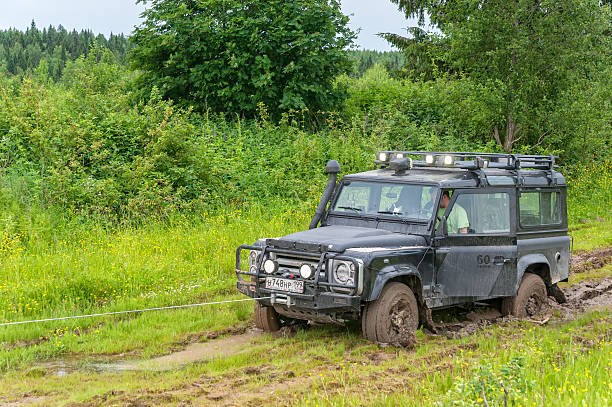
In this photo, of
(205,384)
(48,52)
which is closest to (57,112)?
(205,384)

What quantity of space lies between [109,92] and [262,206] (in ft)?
→ 20.5

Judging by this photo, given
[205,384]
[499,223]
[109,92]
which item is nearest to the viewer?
[205,384]

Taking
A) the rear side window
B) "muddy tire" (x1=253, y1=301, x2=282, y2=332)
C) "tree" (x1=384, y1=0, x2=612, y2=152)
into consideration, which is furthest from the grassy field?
"tree" (x1=384, y1=0, x2=612, y2=152)

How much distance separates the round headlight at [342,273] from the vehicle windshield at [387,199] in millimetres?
1540

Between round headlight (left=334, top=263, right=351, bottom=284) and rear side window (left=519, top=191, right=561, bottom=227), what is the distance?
10.4ft

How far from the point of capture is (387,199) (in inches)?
351

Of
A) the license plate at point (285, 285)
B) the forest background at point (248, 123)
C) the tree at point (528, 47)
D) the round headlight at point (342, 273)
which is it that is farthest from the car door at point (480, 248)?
the tree at point (528, 47)

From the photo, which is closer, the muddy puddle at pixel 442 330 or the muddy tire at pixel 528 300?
the muddy puddle at pixel 442 330

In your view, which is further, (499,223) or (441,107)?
(441,107)

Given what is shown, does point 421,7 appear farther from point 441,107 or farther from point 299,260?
point 299,260

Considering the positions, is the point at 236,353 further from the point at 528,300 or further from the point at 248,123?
the point at 248,123

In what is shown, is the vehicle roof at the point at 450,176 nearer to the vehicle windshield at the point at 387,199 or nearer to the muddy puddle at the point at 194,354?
the vehicle windshield at the point at 387,199

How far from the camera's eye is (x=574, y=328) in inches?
336

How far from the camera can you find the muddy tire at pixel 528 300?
925 centimetres
